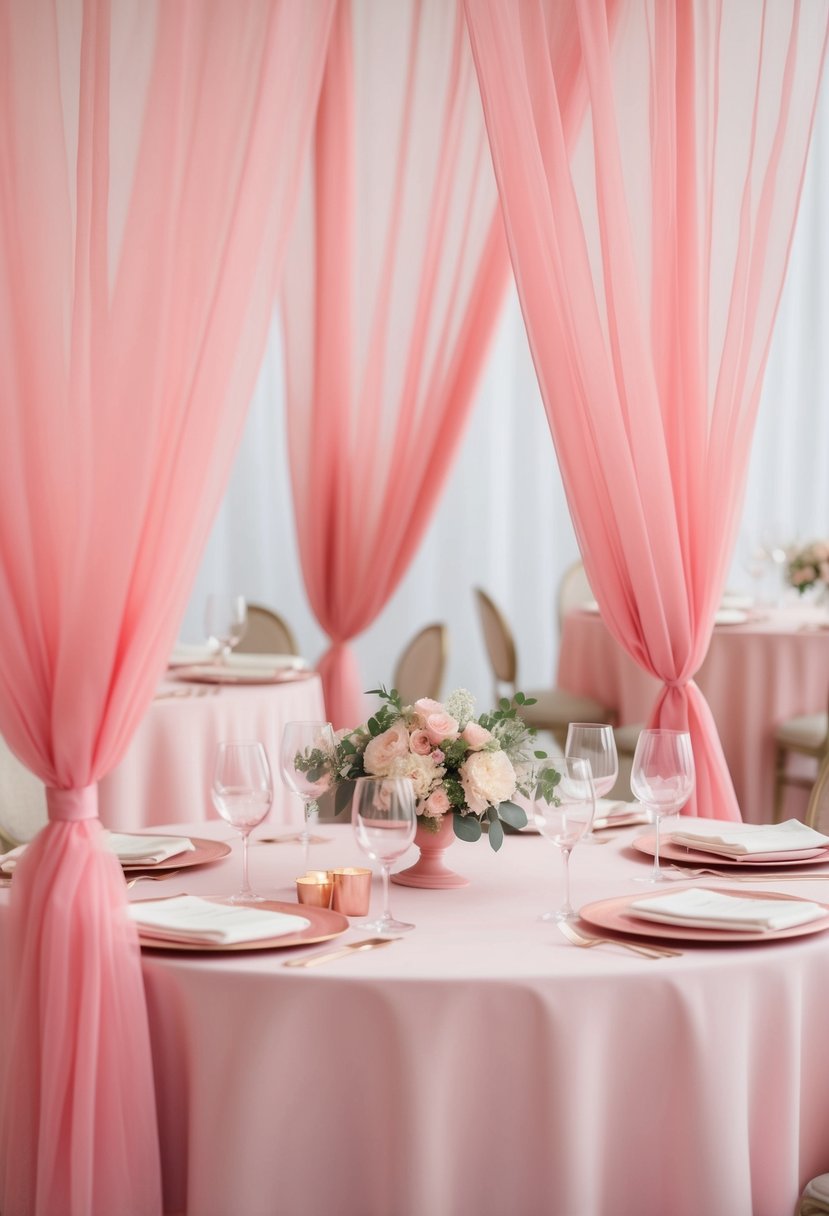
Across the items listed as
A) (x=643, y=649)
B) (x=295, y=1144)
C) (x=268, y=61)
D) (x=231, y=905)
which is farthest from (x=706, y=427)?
(x=295, y=1144)

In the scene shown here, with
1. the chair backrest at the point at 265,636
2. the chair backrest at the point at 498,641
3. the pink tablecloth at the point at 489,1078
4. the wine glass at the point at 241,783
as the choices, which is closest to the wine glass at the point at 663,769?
the pink tablecloth at the point at 489,1078

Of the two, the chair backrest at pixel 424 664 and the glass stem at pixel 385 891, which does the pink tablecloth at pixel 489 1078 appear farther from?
the chair backrest at pixel 424 664

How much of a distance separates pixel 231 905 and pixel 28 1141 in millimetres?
491

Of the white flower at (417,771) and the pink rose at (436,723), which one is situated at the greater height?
the pink rose at (436,723)

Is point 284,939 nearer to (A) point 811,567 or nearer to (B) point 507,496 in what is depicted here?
(A) point 811,567

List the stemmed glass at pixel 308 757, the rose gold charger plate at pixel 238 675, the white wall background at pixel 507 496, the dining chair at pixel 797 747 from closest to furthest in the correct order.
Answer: the stemmed glass at pixel 308 757 < the rose gold charger plate at pixel 238 675 < the dining chair at pixel 797 747 < the white wall background at pixel 507 496

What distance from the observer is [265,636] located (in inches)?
240

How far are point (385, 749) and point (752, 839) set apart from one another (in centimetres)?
81

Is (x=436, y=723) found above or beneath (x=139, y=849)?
above

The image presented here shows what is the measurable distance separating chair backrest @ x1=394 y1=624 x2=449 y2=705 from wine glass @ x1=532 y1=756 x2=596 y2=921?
309 centimetres

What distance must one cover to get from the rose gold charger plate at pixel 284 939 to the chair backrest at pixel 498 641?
4180 mm

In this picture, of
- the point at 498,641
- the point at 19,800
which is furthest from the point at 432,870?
the point at 498,641

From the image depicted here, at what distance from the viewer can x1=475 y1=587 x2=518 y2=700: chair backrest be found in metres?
6.48

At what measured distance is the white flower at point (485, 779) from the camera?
2.33m
